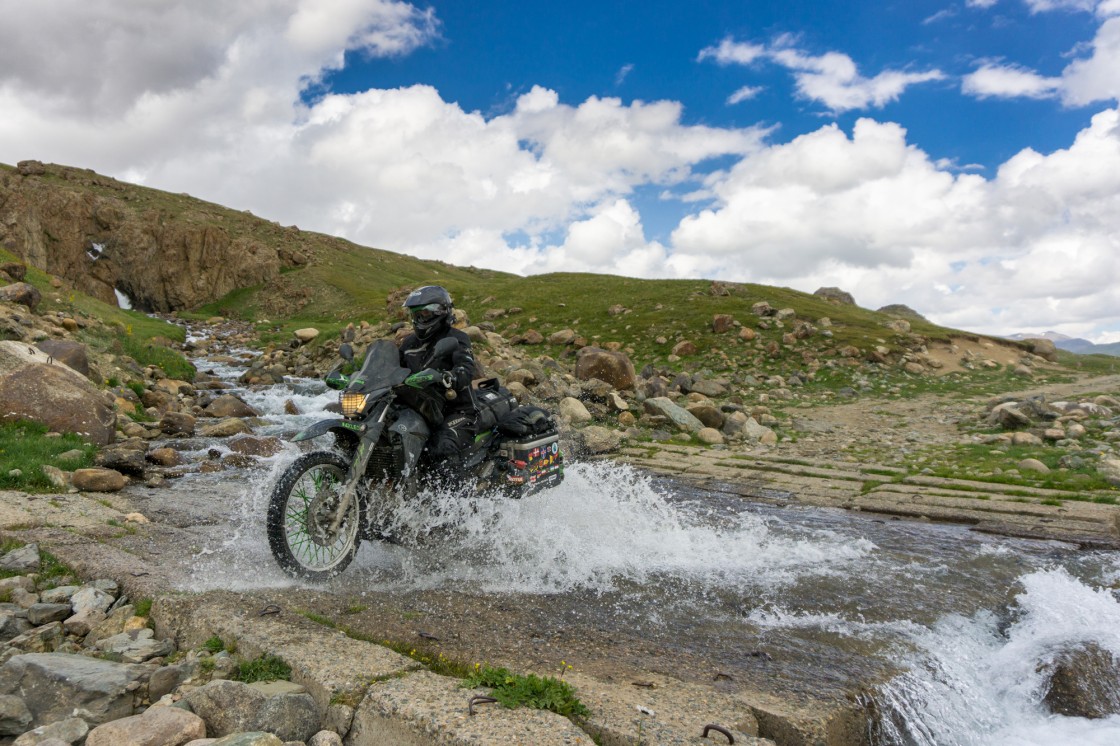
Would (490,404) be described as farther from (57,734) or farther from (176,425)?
(176,425)

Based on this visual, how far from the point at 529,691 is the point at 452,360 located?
12.5ft

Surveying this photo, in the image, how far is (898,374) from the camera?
2617 cm

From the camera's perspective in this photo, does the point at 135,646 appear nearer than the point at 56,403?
Yes

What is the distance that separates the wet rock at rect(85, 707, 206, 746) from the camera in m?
3.18

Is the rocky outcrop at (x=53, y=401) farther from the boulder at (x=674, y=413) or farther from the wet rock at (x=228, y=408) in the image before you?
the boulder at (x=674, y=413)

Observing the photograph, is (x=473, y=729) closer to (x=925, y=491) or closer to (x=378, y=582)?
(x=378, y=582)

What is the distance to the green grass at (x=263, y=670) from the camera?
153 inches

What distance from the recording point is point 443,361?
22.0 feet

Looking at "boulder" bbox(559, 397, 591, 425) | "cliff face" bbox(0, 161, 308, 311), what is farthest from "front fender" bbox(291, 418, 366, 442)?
"cliff face" bbox(0, 161, 308, 311)

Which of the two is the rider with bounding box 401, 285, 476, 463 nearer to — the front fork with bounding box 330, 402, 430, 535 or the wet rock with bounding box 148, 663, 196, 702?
the front fork with bounding box 330, 402, 430, 535

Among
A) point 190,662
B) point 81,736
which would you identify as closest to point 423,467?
point 190,662

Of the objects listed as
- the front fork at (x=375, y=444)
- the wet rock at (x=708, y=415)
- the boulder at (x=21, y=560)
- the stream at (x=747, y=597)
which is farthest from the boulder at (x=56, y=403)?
the wet rock at (x=708, y=415)

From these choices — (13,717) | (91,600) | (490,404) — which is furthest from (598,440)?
(13,717)

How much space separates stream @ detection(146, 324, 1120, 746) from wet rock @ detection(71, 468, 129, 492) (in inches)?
57.4
